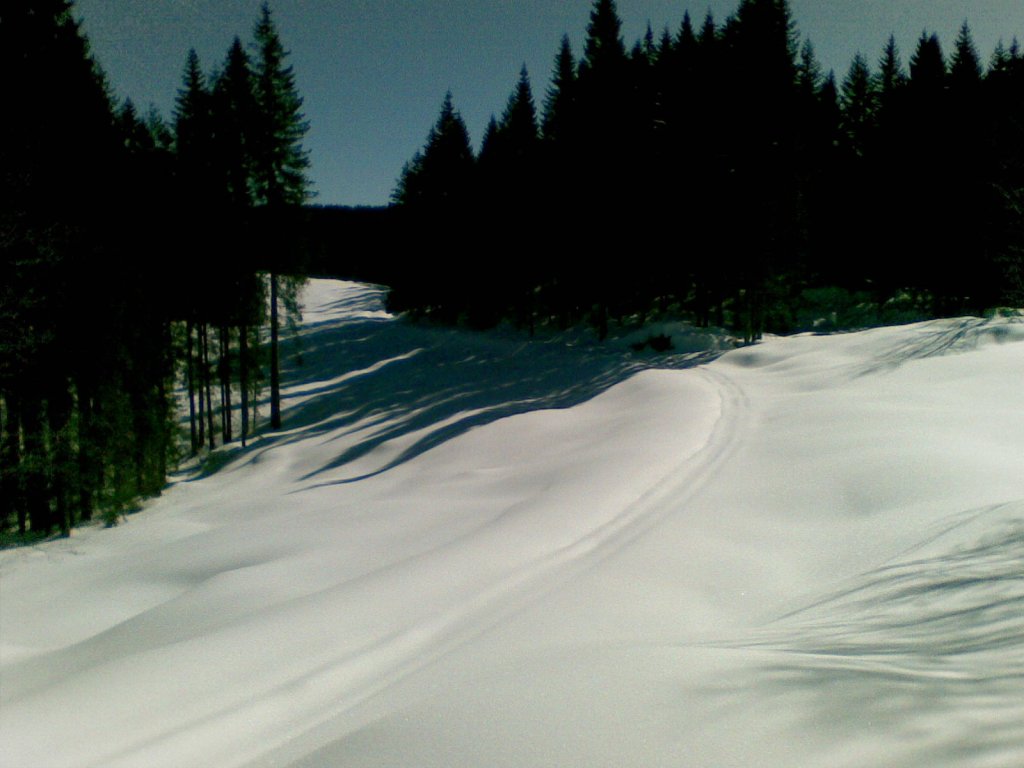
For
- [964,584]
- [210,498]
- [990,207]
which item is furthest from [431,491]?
[990,207]

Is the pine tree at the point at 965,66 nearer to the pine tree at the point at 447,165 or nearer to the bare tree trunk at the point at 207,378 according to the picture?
the pine tree at the point at 447,165

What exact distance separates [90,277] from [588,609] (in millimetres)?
16476

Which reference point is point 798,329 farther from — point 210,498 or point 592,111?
point 210,498

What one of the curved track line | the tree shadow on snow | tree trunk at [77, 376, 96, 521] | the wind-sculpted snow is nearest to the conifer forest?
tree trunk at [77, 376, 96, 521]

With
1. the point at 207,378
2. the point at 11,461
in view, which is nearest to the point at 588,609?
the point at 11,461

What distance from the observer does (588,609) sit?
14.9 ft

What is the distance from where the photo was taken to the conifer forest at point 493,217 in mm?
15141

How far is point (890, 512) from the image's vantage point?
620cm

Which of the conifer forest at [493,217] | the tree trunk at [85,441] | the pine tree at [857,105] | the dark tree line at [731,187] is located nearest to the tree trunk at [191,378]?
the conifer forest at [493,217]

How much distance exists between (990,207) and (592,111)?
19.5 m

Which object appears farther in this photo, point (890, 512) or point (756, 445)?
point (756, 445)

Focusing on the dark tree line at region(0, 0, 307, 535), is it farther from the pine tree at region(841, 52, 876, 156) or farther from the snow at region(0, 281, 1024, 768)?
the pine tree at region(841, 52, 876, 156)

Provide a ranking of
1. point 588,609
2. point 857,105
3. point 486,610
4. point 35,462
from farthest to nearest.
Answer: point 857,105
point 35,462
point 486,610
point 588,609

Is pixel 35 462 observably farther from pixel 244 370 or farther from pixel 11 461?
pixel 244 370
